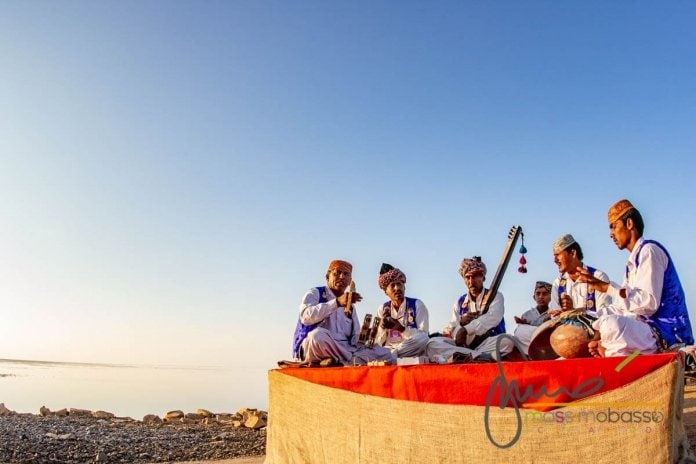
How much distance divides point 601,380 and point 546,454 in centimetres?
45

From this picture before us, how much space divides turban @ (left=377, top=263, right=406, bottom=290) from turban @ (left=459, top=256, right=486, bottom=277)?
63cm

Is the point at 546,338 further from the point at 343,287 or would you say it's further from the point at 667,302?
the point at 343,287

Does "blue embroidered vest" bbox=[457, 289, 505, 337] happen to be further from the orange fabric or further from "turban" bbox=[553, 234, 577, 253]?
the orange fabric

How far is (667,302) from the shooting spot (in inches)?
134

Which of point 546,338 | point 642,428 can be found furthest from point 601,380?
point 546,338

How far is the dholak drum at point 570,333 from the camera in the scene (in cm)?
331

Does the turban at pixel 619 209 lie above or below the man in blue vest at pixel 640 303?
above

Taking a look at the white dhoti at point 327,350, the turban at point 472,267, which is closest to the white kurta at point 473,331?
the turban at point 472,267

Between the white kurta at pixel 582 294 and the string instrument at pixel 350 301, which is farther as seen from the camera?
the white kurta at pixel 582 294

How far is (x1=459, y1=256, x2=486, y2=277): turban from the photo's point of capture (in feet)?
18.7

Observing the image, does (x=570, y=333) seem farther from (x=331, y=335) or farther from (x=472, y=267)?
(x=472, y=267)

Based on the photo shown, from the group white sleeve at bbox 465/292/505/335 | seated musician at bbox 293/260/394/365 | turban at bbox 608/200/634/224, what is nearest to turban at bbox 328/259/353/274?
seated musician at bbox 293/260/394/365

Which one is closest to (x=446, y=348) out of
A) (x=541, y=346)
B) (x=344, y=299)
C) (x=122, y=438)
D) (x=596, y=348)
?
(x=344, y=299)

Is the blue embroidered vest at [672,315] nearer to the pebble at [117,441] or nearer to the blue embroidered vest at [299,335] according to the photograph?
the blue embroidered vest at [299,335]
